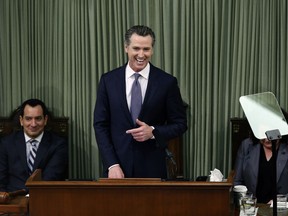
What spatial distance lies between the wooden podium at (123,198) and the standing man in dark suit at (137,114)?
1.75ft

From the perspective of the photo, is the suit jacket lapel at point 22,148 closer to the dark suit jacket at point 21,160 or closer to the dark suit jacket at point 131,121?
the dark suit jacket at point 21,160

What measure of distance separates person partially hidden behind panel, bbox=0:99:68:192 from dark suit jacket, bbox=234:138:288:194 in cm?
125

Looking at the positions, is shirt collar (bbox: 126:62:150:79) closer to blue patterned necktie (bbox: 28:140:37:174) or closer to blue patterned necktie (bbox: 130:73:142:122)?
blue patterned necktie (bbox: 130:73:142:122)

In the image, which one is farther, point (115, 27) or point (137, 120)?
point (115, 27)

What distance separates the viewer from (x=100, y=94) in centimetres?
362

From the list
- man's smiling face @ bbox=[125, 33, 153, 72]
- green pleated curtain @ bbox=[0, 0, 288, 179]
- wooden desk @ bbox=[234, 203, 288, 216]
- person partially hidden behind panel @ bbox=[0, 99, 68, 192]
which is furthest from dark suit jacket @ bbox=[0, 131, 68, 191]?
wooden desk @ bbox=[234, 203, 288, 216]

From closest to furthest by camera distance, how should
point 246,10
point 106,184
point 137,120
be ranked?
point 106,184, point 137,120, point 246,10

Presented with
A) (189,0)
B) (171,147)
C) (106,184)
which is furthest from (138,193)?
(189,0)

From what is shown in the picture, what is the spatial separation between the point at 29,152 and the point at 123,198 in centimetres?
173

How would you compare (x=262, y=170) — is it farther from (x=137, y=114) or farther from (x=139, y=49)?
(x=139, y=49)

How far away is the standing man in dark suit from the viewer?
3514 millimetres

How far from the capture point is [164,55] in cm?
483

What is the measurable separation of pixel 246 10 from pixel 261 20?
0.14 m

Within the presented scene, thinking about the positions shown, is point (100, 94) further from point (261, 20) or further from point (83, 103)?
point (261, 20)
